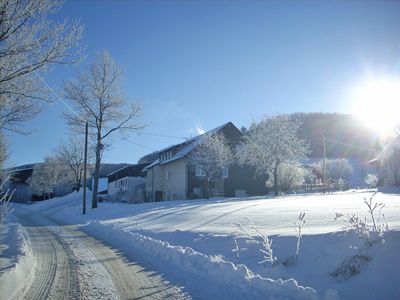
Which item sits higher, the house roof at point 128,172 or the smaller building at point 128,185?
the house roof at point 128,172

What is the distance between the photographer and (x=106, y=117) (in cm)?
3538

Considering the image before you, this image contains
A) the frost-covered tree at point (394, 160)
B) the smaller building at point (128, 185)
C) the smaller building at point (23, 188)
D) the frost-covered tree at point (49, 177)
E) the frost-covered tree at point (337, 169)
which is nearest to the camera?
the frost-covered tree at point (394, 160)

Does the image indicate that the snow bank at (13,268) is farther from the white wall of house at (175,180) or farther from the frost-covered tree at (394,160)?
the frost-covered tree at (394,160)

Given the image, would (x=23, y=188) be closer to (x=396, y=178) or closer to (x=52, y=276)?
(x=396, y=178)

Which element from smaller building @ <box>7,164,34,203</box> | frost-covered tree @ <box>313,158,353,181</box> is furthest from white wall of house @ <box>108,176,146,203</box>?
frost-covered tree @ <box>313,158,353,181</box>

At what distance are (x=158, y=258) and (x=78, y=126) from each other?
27236 millimetres

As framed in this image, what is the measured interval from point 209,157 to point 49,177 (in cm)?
4688

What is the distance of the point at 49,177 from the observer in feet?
247

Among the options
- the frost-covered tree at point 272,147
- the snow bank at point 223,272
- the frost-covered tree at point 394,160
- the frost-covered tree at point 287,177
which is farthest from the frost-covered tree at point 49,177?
the snow bank at point 223,272

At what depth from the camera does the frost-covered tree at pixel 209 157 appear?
39.2m

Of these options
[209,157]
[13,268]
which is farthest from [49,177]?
[13,268]

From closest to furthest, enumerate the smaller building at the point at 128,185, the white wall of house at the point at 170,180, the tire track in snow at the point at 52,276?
the tire track in snow at the point at 52,276
the white wall of house at the point at 170,180
the smaller building at the point at 128,185

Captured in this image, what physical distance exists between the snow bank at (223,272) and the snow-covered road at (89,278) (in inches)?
35.1

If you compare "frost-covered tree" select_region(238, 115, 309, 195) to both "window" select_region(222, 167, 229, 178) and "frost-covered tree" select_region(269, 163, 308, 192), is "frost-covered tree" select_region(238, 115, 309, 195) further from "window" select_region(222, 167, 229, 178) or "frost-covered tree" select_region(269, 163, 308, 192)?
"frost-covered tree" select_region(269, 163, 308, 192)
